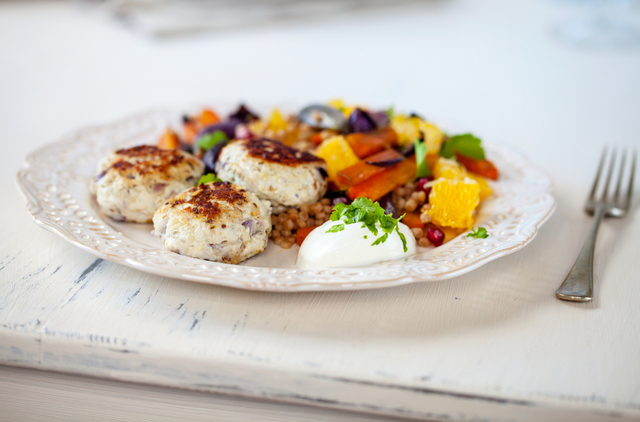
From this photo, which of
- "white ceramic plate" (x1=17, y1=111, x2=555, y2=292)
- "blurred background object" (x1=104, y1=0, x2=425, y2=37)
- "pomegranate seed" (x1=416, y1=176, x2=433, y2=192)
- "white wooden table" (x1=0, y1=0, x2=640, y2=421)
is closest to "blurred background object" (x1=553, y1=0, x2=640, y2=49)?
"blurred background object" (x1=104, y1=0, x2=425, y2=37)

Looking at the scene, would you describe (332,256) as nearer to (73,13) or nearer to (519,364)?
(519,364)

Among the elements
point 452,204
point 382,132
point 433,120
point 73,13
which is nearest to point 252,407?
point 452,204

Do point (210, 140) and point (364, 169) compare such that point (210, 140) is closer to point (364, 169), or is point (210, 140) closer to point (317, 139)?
point (317, 139)

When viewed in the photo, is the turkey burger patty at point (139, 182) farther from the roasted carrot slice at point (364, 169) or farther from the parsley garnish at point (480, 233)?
the parsley garnish at point (480, 233)

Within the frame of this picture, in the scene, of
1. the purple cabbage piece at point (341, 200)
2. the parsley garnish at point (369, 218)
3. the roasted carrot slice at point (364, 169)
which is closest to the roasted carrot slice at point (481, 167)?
the roasted carrot slice at point (364, 169)

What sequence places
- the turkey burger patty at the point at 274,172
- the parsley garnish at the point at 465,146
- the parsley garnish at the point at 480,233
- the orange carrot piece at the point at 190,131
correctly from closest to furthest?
the parsley garnish at the point at 480,233 → the turkey burger patty at the point at 274,172 → the parsley garnish at the point at 465,146 → the orange carrot piece at the point at 190,131

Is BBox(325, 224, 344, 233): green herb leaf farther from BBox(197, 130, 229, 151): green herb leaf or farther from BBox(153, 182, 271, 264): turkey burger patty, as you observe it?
BBox(197, 130, 229, 151): green herb leaf
